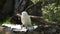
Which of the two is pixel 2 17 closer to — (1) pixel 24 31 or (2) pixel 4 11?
(2) pixel 4 11

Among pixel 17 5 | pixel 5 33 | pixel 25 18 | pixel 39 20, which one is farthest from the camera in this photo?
pixel 17 5

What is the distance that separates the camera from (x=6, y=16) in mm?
15055

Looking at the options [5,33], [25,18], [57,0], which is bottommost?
[5,33]

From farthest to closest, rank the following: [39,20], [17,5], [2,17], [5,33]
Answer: [2,17] < [17,5] < [39,20] < [5,33]

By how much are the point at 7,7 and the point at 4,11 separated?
39 cm

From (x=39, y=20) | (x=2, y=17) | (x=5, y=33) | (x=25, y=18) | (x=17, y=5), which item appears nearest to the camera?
(x=5, y=33)

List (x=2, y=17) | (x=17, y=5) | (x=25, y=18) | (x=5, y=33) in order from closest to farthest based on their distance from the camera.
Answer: (x=5, y=33) → (x=25, y=18) → (x=17, y=5) → (x=2, y=17)

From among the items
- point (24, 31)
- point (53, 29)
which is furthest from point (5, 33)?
point (53, 29)

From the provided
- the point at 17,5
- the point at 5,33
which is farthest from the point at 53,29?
the point at 17,5

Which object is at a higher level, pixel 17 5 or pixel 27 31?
pixel 17 5

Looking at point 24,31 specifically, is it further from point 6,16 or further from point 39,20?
point 6,16

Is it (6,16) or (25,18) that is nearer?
(25,18)

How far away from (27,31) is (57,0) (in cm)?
184

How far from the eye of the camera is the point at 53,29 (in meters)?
9.03
